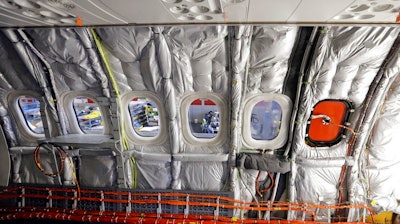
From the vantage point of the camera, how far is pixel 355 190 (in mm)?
4133

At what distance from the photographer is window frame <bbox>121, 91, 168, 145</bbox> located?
3949 millimetres

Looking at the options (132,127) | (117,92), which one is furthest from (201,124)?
(117,92)

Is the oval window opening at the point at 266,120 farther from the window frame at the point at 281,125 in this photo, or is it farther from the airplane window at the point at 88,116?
the airplane window at the point at 88,116

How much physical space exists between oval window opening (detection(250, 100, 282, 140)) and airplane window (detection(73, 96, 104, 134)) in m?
2.79

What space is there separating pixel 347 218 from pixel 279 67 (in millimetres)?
3061

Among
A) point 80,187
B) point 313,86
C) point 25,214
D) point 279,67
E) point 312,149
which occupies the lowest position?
point 25,214

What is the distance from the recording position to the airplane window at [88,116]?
172 inches

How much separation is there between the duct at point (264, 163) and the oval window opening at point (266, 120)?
14.4 inches

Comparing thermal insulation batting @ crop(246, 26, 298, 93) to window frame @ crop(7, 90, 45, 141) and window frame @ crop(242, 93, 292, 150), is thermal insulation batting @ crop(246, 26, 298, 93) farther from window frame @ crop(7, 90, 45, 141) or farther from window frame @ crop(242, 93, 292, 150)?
window frame @ crop(7, 90, 45, 141)

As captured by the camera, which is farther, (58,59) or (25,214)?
(25,214)

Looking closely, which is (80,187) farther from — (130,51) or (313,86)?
(313,86)

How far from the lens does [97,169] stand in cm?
455

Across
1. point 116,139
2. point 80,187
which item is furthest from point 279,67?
point 80,187

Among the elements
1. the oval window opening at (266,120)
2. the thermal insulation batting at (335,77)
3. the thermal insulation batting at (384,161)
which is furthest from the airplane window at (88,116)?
the thermal insulation batting at (384,161)
